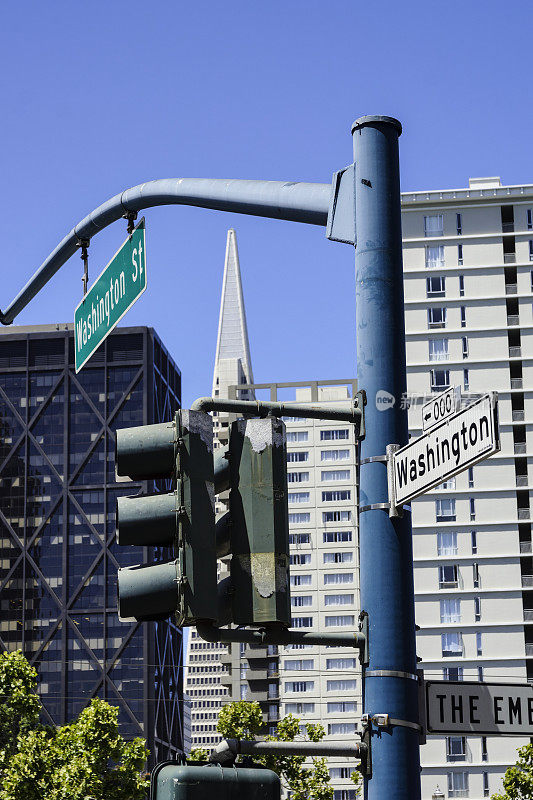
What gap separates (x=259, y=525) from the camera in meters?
6.89

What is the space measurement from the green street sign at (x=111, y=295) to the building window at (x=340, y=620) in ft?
477

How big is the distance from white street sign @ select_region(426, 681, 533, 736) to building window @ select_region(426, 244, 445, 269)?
96.4 metres

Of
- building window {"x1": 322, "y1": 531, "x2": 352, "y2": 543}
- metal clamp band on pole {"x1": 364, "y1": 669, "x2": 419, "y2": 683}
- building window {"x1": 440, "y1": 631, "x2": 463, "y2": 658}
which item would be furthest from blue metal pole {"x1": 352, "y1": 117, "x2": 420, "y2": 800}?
building window {"x1": 322, "y1": 531, "x2": 352, "y2": 543}

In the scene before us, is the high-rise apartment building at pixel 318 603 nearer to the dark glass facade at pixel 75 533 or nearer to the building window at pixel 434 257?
the dark glass facade at pixel 75 533

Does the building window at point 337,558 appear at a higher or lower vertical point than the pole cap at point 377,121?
higher

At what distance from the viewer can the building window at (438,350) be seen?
330ft

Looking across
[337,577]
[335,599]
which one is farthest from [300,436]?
[335,599]

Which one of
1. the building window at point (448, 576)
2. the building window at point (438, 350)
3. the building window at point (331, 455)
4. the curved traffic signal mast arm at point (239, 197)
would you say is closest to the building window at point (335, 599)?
the building window at point (331, 455)

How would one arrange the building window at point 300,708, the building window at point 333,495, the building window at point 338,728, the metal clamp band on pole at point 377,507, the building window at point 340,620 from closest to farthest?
the metal clamp band on pole at point 377,507
the building window at point 338,728
the building window at point 300,708
the building window at point 340,620
the building window at point 333,495

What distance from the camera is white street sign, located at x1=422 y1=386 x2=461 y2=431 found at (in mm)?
6906

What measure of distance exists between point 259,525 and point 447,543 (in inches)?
3573

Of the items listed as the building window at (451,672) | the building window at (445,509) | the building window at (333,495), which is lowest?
the building window at (451,672)

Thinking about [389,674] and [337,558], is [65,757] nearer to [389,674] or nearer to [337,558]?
[389,674]

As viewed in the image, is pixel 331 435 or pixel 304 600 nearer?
pixel 304 600
